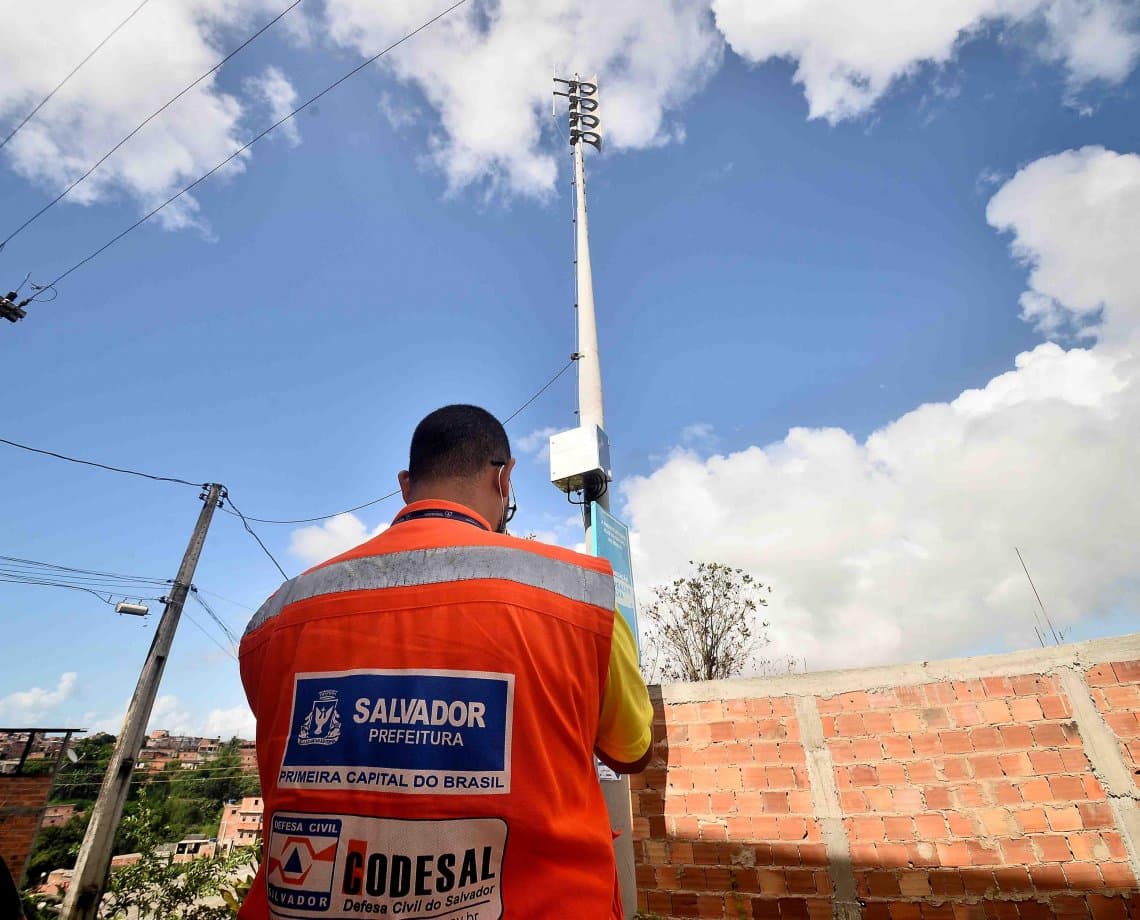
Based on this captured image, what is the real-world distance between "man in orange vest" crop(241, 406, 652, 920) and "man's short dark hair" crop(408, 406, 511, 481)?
330 millimetres

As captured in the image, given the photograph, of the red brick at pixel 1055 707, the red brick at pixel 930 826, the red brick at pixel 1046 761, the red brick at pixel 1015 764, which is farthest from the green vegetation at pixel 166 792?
the red brick at pixel 1055 707

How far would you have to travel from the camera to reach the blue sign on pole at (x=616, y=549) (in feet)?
13.9

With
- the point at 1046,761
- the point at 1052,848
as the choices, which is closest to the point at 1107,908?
the point at 1052,848

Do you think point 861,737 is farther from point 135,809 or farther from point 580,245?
point 135,809

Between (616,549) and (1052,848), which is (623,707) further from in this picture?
(616,549)

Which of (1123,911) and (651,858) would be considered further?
(651,858)

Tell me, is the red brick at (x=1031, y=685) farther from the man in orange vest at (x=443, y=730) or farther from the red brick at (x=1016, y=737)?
the man in orange vest at (x=443, y=730)

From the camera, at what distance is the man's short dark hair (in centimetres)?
160

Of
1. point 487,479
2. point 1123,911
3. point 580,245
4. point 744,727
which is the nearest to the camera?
point 487,479

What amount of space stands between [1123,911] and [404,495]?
3.30 metres

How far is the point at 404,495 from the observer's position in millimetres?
1732

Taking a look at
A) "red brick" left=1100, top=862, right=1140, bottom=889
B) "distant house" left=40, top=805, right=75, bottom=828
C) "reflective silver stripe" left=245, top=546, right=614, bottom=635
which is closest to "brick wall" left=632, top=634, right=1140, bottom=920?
"red brick" left=1100, top=862, right=1140, bottom=889

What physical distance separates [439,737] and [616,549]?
3510mm

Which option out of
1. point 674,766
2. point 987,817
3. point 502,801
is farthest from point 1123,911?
point 502,801
